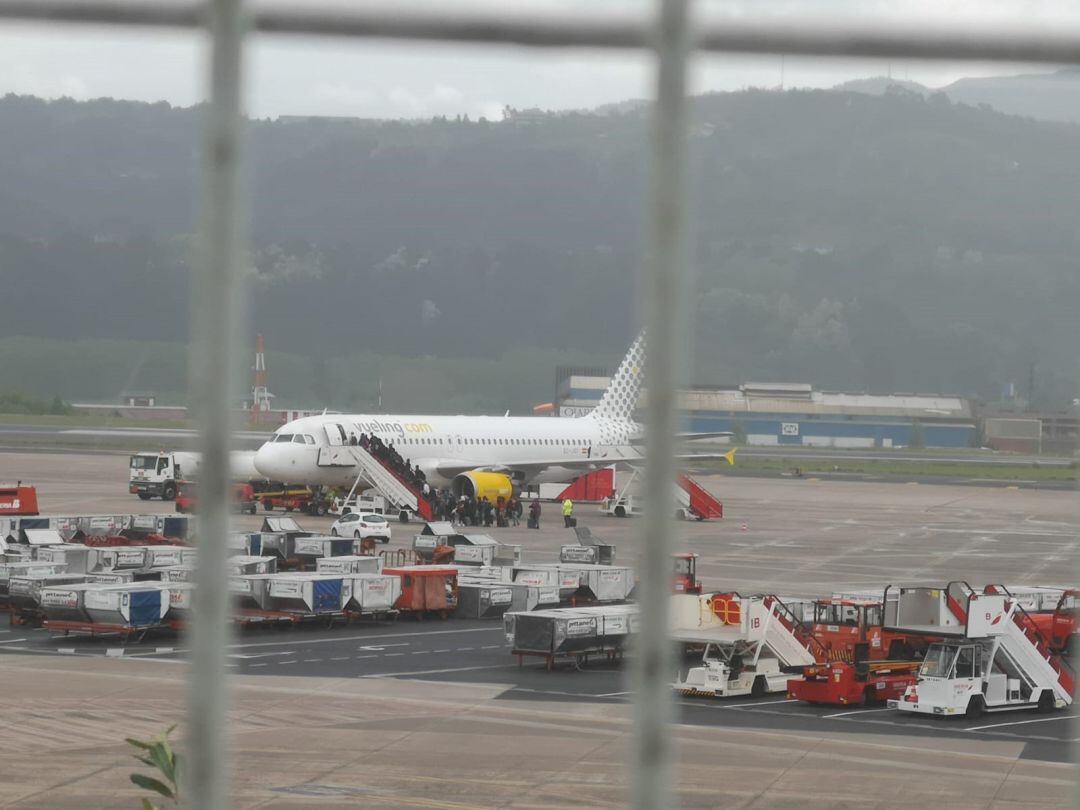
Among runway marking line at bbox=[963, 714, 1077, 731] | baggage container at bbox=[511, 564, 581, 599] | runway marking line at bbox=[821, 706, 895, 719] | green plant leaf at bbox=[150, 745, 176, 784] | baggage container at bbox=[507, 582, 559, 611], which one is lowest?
runway marking line at bbox=[963, 714, 1077, 731]

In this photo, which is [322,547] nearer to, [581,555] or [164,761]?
[581,555]

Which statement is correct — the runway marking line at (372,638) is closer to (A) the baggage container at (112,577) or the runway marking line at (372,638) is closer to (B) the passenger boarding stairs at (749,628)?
(A) the baggage container at (112,577)

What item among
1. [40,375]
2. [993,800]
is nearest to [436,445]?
[993,800]

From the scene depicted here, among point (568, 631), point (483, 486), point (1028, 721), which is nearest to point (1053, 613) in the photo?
point (1028, 721)

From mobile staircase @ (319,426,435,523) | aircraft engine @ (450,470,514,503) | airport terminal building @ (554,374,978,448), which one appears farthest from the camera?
airport terminal building @ (554,374,978,448)

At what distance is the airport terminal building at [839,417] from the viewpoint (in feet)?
524

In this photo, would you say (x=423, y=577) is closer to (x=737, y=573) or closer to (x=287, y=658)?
(x=287, y=658)

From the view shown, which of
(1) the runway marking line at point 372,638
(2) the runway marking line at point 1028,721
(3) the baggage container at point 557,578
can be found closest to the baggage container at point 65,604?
(1) the runway marking line at point 372,638

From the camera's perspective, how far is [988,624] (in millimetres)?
26953

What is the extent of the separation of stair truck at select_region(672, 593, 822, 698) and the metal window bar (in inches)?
907

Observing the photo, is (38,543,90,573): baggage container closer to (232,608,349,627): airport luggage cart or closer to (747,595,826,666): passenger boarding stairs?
(232,608,349,627): airport luggage cart

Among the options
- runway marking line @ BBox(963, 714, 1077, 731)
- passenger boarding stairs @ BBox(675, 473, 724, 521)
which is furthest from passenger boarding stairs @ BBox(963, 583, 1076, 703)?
passenger boarding stairs @ BBox(675, 473, 724, 521)

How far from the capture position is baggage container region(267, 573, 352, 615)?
35.7 m

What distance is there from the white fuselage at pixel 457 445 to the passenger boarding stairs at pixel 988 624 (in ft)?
103
